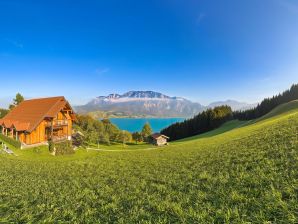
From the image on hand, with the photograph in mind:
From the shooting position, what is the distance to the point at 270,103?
3479 inches

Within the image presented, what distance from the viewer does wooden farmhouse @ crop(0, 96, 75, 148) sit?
103ft

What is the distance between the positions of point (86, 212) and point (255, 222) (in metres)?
5.56

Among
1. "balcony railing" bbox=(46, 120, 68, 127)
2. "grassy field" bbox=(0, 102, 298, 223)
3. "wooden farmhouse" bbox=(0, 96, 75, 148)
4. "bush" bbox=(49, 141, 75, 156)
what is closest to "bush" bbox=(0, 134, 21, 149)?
"wooden farmhouse" bbox=(0, 96, 75, 148)

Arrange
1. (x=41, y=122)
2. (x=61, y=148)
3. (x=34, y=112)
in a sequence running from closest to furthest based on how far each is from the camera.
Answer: (x=61, y=148) < (x=41, y=122) < (x=34, y=112)

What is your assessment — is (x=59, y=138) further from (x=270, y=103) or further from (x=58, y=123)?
(x=270, y=103)

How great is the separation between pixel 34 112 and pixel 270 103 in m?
97.1

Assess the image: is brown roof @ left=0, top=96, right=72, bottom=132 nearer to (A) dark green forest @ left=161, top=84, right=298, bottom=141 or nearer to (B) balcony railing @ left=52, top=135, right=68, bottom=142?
(B) balcony railing @ left=52, top=135, right=68, bottom=142

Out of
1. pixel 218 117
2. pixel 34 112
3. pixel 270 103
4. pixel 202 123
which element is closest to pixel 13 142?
pixel 34 112

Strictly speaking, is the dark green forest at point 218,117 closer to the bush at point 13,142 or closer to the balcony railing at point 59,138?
the balcony railing at point 59,138

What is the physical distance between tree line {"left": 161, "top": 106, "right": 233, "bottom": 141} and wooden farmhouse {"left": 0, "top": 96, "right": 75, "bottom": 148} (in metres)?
59.9

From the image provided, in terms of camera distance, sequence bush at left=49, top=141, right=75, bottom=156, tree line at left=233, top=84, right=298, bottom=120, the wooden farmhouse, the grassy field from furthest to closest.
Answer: tree line at left=233, top=84, right=298, bottom=120
the wooden farmhouse
bush at left=49, top=141, right=75, bottom=156
the grassy field

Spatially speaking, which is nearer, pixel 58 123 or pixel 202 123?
pixel 58 123

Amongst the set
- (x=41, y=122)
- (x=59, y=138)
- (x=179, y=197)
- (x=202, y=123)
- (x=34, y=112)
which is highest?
(x=34, y=112)

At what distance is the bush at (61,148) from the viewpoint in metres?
30.8
